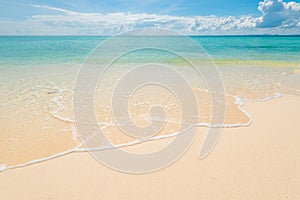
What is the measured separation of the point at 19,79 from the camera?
780cm

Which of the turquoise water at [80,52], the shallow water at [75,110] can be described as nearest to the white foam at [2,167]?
the shallow water at [75,110]

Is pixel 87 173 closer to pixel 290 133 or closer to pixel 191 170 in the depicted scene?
pixel 191 170

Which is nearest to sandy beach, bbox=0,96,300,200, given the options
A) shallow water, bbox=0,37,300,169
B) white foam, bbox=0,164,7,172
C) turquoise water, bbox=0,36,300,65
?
white foam, bbox=0,164,7,172

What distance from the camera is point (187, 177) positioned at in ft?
8.01

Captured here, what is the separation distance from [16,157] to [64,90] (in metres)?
3.64

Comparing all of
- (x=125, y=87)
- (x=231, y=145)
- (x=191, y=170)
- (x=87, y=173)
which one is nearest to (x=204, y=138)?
(x=231, y=145)

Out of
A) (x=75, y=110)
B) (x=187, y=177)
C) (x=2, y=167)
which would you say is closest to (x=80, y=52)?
(x=75, y=110)

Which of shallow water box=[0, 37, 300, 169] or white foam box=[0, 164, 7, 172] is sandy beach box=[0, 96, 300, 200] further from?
shallow water box=[0, 37, 300, 169]

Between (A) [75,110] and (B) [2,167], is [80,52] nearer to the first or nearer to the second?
(A) [75,110]

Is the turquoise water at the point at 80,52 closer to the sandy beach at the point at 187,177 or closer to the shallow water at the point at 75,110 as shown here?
the shallow water at the point at 75,110

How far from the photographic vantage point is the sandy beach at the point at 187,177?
87.0 inches

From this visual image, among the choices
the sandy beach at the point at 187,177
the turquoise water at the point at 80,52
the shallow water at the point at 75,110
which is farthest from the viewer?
the turquoise water at the point at 80,52

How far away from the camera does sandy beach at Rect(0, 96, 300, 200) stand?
7.25ft

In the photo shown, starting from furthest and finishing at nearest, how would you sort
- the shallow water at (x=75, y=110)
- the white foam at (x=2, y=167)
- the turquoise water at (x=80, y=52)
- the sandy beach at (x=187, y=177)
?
the turquoise water at (x=80, y=52), the shallow water at (x=75, y=110), the white foam at (x=2, y=167), the sandy beach at (x=187, y=177)
